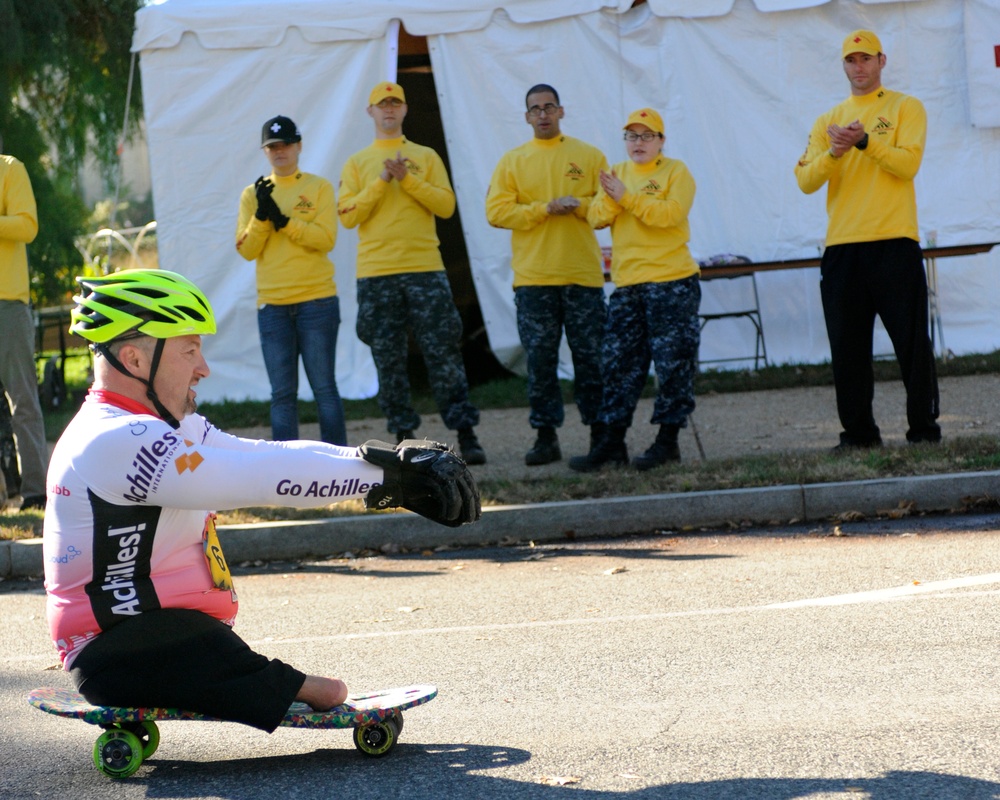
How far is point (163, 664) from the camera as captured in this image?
13.0ft

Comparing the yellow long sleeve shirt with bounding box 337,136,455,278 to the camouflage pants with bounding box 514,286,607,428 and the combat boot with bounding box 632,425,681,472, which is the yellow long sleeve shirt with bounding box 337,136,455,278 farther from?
the combat boot with bounding box 632,425,681,472

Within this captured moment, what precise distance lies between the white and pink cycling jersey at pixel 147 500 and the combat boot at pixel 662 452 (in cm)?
479

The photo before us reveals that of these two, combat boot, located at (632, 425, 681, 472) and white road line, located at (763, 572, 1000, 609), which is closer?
white road line, located at (763, 572, 1000, 609)

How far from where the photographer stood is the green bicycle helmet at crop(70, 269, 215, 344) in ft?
12.8

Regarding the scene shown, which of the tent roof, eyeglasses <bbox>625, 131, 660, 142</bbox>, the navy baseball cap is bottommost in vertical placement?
eyeglasses <bbox>625, 131, 660, 142</bbox>

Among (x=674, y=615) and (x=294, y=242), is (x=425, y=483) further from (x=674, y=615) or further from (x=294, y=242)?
(x=294, y=242)

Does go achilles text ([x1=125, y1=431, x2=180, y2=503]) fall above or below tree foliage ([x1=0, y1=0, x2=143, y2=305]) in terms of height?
below

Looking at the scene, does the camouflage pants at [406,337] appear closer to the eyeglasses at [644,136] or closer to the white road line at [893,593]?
the eyeglasses at [644,136]

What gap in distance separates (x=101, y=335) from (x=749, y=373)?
9.40 metres

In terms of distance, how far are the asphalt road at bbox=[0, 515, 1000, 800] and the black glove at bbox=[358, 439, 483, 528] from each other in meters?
0.81

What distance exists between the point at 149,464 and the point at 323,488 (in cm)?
49

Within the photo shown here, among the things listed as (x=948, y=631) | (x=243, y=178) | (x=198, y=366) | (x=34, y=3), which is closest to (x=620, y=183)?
(x=948, y=631)

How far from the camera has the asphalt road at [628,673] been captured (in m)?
3.89

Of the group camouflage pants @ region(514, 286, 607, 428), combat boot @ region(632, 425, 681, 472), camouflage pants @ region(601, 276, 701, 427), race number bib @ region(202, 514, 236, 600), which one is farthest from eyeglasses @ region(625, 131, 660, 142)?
race number bib @ region(202, 514, 236, 600)
